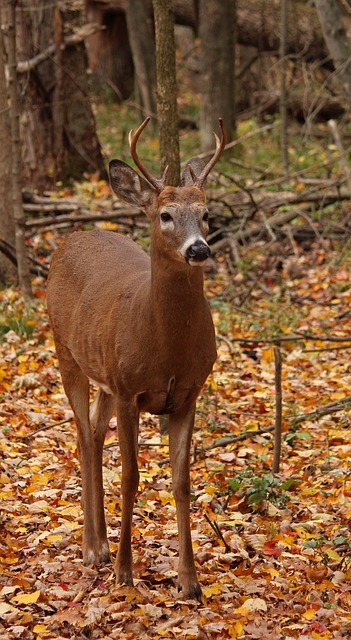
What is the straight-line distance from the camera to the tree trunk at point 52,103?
1341 cm

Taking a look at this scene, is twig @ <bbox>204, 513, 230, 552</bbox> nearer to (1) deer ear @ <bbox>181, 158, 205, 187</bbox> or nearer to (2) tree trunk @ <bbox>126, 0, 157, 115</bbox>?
(1) deer ear @ <bbox>181, 158, 205, 187</bbox>

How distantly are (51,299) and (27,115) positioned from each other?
7852 mm

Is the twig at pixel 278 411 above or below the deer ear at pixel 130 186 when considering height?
below

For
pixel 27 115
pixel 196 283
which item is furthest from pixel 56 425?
pixel 27 115

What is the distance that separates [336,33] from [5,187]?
3.82 metres

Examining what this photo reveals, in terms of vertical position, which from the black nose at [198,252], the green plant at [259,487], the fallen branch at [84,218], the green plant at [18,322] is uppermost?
the black nose at [198,252]

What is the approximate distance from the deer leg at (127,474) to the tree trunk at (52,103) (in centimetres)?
890

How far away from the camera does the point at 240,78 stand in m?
20.8

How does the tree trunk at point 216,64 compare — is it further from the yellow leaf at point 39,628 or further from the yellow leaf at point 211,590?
the yellow leaf at point 39,628

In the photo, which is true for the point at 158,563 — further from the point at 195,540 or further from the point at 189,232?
the point at 189,232

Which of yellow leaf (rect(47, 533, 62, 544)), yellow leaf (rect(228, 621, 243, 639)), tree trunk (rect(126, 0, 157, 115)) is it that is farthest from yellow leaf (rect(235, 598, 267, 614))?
tree trunk (rect(126, 0, 157, 115))

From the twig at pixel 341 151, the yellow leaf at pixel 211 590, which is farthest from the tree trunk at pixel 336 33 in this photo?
the yellow leaf at pixel 211 590

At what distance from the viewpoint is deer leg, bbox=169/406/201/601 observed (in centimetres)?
509

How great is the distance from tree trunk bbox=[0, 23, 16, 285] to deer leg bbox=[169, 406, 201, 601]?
5696 mm
